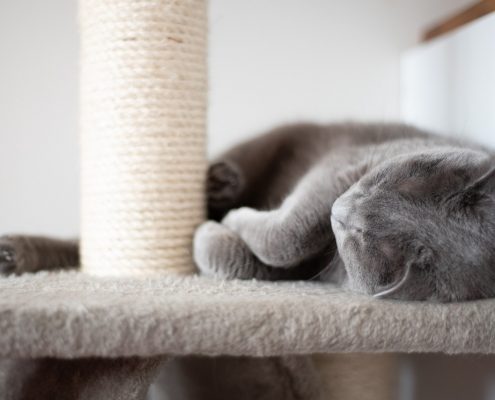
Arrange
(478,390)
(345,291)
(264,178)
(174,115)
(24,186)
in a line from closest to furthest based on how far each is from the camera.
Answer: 1. (345,291)
2. (174,115)
3. (478,390)
4. (264,178)
5. (24,186)

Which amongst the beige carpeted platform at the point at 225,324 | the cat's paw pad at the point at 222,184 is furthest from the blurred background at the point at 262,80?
the beige carpeted platform at the point at 225,324

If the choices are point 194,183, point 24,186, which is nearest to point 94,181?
point 194,183

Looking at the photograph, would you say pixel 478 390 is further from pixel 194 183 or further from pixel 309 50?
pixel 309 50

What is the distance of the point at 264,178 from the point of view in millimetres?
1368

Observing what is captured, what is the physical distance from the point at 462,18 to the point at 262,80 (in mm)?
→ 531

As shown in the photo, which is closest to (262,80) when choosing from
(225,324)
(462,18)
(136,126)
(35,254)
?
(462,18)

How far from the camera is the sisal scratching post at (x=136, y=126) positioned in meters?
0.95

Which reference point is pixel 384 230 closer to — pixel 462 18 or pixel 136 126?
pixel 136 126

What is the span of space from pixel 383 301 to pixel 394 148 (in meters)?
0.36

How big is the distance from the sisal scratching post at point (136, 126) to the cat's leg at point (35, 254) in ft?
0.32

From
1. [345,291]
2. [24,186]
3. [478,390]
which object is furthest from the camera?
[24,186]

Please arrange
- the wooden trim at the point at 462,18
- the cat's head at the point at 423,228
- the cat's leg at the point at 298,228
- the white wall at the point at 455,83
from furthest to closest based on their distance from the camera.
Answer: the wooden trim at the point at 462,18 → the white wall at the point at 455,83 → the cat's leg at the point at 298,228 → the cat's head at the point at 423,228

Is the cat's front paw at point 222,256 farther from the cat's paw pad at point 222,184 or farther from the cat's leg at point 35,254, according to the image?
the cat's leg at point 35,254

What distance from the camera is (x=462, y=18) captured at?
1.37 m
